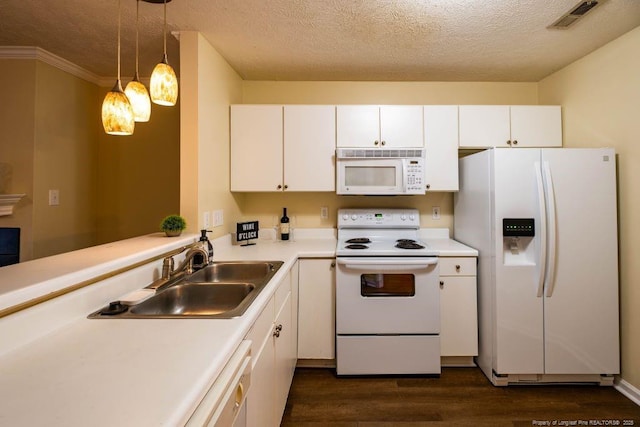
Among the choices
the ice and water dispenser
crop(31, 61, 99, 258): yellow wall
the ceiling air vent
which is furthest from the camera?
crop(31, 61, 99, 258): yellow wall

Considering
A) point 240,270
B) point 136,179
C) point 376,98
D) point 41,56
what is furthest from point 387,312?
point 41,56

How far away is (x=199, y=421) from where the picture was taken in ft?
2.06

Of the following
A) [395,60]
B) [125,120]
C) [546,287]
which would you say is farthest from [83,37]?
[546,287]

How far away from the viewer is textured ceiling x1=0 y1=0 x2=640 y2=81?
1.75m

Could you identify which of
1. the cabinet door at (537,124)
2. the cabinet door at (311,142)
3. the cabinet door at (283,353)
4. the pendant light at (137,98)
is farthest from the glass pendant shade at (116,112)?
the cabinet door at (537,124)

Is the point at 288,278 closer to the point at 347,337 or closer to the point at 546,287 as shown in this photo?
the point at 347,337

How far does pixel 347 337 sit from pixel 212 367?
1635 millimetres

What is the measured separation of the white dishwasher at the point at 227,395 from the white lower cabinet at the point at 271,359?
0.16 metres

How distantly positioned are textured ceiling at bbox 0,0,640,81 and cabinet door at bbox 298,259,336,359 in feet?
5.08

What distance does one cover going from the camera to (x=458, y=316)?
2.28 m

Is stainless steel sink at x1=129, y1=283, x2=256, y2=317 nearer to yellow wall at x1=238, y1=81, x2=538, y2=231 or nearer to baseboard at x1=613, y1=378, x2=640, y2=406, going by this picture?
yellow wall at x1=238, y1=81, x2=538, y2=231

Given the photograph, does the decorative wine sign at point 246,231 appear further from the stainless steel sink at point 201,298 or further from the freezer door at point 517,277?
the freezer door at point 517,277

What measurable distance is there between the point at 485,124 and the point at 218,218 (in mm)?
2225

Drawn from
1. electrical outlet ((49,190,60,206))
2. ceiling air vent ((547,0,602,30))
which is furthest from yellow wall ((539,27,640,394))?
electrical outlet ((49,190,60,206))
